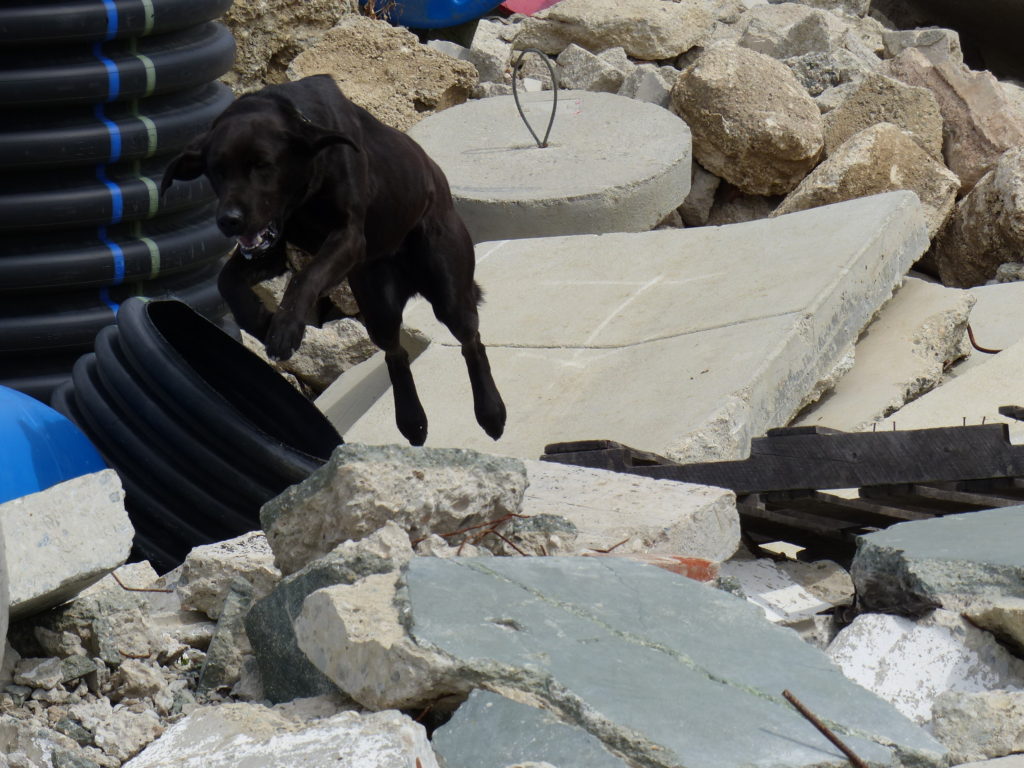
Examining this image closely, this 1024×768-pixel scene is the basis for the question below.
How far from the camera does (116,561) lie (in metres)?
3.06

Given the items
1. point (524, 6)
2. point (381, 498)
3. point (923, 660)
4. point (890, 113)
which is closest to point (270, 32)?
point (524, 6)

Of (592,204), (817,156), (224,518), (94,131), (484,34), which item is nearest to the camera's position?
(224,518)

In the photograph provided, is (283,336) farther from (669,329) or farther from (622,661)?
(669,329)

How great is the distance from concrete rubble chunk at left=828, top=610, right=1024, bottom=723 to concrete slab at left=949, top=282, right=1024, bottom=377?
3353 mm

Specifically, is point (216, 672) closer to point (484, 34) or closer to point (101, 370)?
point (101, 370)

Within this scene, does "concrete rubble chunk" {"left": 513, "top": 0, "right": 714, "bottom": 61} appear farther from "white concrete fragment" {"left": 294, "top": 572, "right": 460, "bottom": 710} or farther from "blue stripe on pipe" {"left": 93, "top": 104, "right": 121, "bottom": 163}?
"white concrete fragment" {"left": 294, "top": 572, "right": 460, "bottom": 710}

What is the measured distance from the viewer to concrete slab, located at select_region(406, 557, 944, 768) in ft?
8.00

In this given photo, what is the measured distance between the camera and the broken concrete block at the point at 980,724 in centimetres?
264

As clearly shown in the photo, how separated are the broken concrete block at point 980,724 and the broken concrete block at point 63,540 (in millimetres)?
1587

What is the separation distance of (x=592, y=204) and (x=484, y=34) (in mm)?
3301

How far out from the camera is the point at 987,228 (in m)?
7.90

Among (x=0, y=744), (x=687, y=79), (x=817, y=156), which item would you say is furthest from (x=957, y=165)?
(x=0, y=744)

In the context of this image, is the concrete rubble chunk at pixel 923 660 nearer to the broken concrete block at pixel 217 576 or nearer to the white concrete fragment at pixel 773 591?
the white concrete fragment at pixel 773 591

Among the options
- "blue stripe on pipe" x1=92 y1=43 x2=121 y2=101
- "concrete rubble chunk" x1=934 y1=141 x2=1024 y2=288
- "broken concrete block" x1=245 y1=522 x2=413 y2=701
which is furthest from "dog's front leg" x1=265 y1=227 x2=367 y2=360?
"concrete rubble chunk" x1=934 y1=141 x2=1024 y2=288
